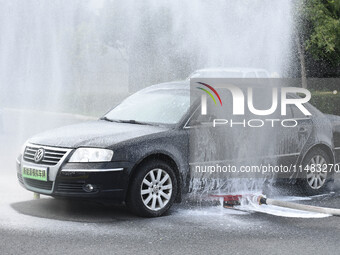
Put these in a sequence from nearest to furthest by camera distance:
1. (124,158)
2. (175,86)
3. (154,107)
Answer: (124,158) → (154,107) → (175,86)

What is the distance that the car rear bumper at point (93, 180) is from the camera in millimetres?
6977

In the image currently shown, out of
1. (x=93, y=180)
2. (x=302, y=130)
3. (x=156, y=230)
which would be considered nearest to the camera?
(x=156, y=230)

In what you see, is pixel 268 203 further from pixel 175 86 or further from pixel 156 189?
pixel 175 86

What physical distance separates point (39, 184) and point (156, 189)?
3.82 feet

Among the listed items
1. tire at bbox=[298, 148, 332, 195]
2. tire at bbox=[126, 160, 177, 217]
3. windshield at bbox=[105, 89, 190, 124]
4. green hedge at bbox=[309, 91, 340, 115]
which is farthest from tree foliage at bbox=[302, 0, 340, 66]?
tire at bbox=[126, 160, 177, 217]

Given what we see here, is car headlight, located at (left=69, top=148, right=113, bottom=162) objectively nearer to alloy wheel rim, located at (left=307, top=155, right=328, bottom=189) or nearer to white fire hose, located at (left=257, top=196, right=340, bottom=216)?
white fire hose, located at (left=257, top=196, right=340, bottom=216)

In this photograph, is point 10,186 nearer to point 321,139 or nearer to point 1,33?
point 321,139

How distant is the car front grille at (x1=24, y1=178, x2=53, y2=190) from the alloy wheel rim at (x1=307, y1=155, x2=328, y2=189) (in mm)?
3323

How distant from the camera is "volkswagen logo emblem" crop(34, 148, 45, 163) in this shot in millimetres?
7254

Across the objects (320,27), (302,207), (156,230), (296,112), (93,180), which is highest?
(320,27)

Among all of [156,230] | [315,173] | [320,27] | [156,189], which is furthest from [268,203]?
[320,27]

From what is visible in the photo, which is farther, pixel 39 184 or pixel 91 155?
pixel 39 184

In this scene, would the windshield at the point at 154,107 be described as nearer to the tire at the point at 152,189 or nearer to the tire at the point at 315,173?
the tire at the point at 152,189

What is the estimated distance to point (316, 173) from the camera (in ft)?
29.3
